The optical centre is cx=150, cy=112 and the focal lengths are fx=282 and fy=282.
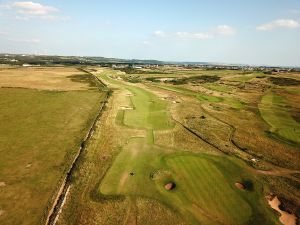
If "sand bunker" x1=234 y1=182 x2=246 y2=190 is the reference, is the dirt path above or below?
above

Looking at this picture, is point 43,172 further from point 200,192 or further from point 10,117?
point 10,117

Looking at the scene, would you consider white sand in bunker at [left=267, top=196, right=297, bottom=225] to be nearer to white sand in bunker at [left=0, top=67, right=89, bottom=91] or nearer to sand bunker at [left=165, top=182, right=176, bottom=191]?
sand bunker at [left=165, top=182, right=176, bottom=191]

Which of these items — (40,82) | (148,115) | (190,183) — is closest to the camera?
(190,183)

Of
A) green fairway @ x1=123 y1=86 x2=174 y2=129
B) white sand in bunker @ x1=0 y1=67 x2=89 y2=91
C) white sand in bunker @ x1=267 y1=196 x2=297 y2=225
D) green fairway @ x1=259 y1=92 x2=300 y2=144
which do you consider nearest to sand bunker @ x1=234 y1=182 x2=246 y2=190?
white sand in bunker @ x1=267 y1=196 x2=297 y2=225

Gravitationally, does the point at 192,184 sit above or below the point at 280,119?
above

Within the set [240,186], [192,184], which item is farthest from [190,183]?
[240,186]

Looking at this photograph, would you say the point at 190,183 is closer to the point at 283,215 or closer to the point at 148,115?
the point at 283,215
